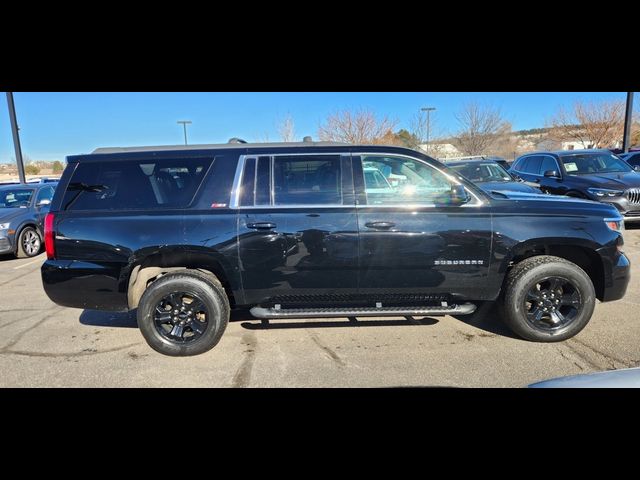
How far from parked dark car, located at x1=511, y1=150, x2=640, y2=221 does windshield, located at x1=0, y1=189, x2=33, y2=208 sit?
12.0 m

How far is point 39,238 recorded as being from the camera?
8523mm

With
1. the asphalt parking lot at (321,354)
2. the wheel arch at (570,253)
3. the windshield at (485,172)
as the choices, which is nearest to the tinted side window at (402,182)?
the wheel arch at (570,253)

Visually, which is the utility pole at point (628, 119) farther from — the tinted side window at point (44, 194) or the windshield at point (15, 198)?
the windshield at point (15, 198)

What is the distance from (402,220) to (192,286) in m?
2.06

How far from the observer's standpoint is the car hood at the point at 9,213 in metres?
7.81

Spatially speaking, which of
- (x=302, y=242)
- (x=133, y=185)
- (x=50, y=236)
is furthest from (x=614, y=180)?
(x=50, y=236)

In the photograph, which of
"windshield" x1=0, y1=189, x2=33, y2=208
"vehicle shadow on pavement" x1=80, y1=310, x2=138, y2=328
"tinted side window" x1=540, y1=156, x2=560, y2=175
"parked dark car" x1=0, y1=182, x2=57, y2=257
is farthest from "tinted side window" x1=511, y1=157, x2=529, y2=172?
"windshield" x1=0, y1=189, x2=33, y2=208

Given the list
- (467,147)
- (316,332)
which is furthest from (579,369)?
(467,147)

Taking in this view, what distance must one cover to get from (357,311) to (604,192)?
7.25m

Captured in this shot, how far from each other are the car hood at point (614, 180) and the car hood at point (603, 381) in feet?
25.0

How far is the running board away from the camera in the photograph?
3.54 metres

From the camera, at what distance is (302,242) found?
3.49 metres

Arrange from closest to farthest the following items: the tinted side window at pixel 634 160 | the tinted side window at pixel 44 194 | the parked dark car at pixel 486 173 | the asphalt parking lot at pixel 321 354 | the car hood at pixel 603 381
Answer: the car hood at pixel 603 381 → the asphalt parking lot at pixel 321 354 → the parked dark car at pixel 486 173 → the tinted side window at pixel 44 194 → the tinted side window at pixel 634 160

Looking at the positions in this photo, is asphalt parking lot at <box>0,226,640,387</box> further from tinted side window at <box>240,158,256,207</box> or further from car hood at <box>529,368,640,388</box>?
tinted side window at <box>240,158,256,207</box>
